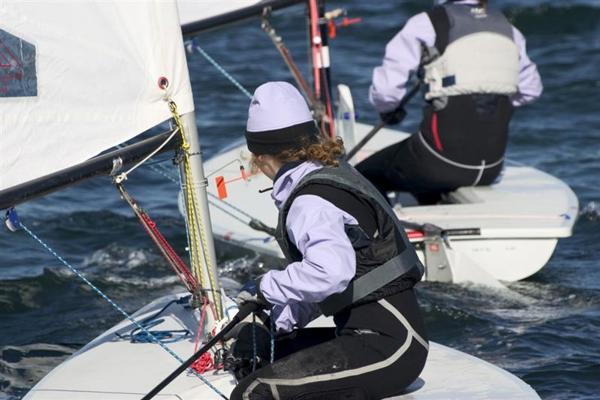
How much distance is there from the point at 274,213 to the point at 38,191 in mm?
2231

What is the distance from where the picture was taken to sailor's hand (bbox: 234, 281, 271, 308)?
2959 mm

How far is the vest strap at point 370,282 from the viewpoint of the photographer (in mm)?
2846

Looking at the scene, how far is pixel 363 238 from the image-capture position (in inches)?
110

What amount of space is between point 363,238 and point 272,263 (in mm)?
2291

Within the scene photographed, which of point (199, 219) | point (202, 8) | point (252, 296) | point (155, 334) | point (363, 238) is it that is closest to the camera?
point (363, 238)

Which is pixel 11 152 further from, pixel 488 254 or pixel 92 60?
pixel 488 254

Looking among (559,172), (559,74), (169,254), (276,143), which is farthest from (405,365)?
(559,74)

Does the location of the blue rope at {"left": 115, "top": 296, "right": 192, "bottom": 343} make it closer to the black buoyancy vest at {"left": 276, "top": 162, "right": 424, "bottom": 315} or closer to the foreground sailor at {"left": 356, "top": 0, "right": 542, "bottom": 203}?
the black buoyancy vest at {"left": 276, "top": 162, "right": 424, "bottom": 315}

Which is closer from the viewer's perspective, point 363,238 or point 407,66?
point 363,238

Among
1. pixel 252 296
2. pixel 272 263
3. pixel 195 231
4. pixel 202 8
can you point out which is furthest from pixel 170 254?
pixel 202 8

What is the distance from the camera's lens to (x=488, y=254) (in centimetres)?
491

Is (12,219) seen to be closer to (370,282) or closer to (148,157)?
(148,157)

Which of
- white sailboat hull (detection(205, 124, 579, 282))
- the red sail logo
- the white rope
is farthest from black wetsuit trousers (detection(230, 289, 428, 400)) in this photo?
white sailboat hull (detection(205, 124, 579, 282))

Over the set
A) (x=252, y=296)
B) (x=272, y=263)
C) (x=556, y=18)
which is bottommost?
(x=556, y=18)
